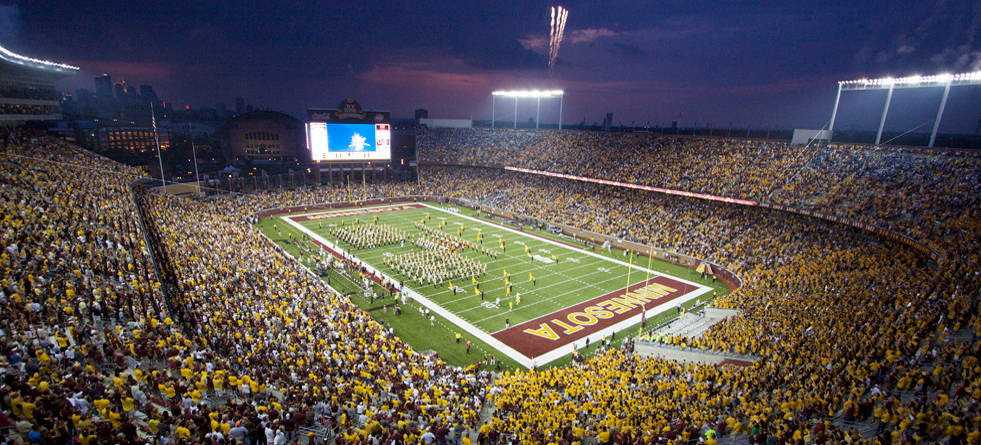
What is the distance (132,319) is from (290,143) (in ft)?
197

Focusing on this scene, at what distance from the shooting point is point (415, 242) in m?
33.6

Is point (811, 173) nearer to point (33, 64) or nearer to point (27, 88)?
point (33, 64)

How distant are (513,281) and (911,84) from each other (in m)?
27.7

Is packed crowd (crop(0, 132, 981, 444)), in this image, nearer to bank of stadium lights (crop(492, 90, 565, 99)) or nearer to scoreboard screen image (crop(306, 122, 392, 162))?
scoreboard screen image (crop(306, 122, 392, 162))

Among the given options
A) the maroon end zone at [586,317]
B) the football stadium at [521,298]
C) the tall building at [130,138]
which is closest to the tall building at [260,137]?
the tall building at [130,138]

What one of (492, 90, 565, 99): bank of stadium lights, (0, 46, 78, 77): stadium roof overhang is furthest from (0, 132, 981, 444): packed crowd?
(492, 90, 565, 99): bank of stadium lights

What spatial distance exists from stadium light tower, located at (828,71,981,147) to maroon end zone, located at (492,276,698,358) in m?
17.8

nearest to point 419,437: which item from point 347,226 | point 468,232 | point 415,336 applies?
point 415,336

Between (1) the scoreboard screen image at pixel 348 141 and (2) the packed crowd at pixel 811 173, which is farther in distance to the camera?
(1) the scoreboard screen image at pixel 348 141

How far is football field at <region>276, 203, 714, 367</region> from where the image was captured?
20.6 metres

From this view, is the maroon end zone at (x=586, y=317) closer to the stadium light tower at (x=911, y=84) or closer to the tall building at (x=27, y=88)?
the stadium light tower at (x=911, y=84)

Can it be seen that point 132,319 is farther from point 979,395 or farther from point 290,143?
point 290,143

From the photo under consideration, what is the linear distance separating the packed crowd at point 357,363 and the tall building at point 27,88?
1474cm

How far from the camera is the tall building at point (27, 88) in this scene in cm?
3231
